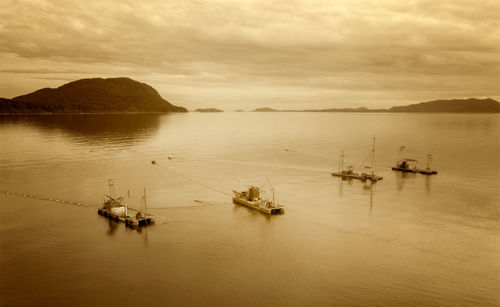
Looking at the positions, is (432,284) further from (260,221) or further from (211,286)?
(260,221)

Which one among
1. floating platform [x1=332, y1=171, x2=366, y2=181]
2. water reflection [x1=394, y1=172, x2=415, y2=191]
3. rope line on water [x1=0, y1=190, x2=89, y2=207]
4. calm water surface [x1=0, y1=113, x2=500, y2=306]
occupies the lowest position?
calm water surface [x1=0, y1=113, x2=500, y2=306]

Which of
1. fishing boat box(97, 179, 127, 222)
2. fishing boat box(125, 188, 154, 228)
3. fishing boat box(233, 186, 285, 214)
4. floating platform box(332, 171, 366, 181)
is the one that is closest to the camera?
fishing boat box(125, 188, 154, 228)

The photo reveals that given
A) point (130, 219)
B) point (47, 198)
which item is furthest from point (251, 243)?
point (47, 198)

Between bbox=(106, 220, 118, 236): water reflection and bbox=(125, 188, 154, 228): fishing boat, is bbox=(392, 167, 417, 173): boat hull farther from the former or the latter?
bbox=(106, 220, 118, 236): water reflection

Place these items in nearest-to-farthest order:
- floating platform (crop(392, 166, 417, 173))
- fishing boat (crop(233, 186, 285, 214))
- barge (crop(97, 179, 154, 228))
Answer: barge (crop(97, 179, 154, 228)), fishing boat (crop(233, 186, 285, 214)), floating platform (crop(392, 166, 417, 173))

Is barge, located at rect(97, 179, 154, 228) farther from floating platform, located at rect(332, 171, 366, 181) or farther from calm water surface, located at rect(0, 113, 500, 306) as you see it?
floating platform, located at rect(332, 171, 366, 181)

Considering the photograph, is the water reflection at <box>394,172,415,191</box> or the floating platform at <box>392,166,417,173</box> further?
the floating platform at <box>392,166,417,173</box>

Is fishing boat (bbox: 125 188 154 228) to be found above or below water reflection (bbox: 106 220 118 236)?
above

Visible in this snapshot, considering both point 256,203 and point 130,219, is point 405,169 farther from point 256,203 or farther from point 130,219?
point 130,219

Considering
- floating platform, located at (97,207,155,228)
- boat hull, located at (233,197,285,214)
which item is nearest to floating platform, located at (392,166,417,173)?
boat hull, located at (233,197,285,214)
